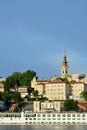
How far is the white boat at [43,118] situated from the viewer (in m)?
88.4

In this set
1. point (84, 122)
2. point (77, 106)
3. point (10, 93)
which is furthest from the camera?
point (10, 93)

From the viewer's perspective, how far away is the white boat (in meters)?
88.4

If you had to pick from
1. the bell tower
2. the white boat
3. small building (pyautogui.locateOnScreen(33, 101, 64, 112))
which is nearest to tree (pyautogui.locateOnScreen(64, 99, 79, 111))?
small building (pyautogui.locateOnScreen(33, 101, 64, 112))

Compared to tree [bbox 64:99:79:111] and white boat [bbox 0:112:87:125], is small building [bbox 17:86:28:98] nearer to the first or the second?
tree [bbox 64:99:79:111]

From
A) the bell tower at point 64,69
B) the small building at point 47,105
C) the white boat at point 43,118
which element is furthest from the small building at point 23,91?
the white boat at point 43,118

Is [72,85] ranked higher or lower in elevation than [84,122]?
higher

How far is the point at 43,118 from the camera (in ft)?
295

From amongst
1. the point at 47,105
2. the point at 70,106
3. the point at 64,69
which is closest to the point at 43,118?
the point at 70,106

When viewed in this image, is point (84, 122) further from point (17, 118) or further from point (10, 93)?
point (10, 93)

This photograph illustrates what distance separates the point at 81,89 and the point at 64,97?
503 cm

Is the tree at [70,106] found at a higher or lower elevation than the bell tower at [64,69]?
lower

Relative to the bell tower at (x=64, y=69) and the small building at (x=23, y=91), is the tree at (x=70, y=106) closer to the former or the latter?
the small building at (x=23, y=91)

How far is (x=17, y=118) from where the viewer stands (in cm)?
9112

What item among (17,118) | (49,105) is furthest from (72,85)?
(17,118)
